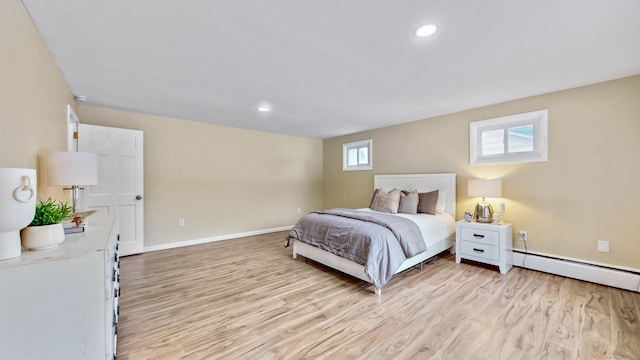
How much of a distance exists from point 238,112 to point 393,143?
2.88m

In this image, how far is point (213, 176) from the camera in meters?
4.75

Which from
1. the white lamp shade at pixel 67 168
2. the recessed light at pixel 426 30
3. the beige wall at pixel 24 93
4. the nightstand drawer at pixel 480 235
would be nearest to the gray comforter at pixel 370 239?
the nightstand drawer at pixel 480 235

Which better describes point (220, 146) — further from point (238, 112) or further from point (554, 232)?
point (554, 232)

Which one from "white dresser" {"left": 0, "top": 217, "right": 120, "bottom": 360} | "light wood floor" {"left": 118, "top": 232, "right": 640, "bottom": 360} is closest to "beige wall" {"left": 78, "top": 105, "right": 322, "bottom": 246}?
"light wood floor" {"left": 118, "top": 232, "right": 640, "bottom": 360}

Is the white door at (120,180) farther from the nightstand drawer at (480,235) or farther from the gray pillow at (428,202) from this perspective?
the nightstand drawer at (480,235)

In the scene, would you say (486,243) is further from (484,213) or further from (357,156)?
(357,156)

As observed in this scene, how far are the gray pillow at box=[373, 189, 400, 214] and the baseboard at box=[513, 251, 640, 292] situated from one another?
165 centimetres

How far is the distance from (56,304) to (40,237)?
0.32 meters

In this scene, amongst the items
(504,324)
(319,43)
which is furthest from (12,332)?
(504,324)

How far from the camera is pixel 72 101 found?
3.14 meters

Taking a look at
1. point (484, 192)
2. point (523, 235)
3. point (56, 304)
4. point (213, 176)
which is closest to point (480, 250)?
point (523, 235)

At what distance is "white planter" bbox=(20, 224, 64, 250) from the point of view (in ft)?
3.51

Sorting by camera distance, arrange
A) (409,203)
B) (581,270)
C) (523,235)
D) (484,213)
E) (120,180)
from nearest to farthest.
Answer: (581,270) → (523,235) → (484,213) → (120,180) → (409,203)

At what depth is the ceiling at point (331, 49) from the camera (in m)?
1.63
